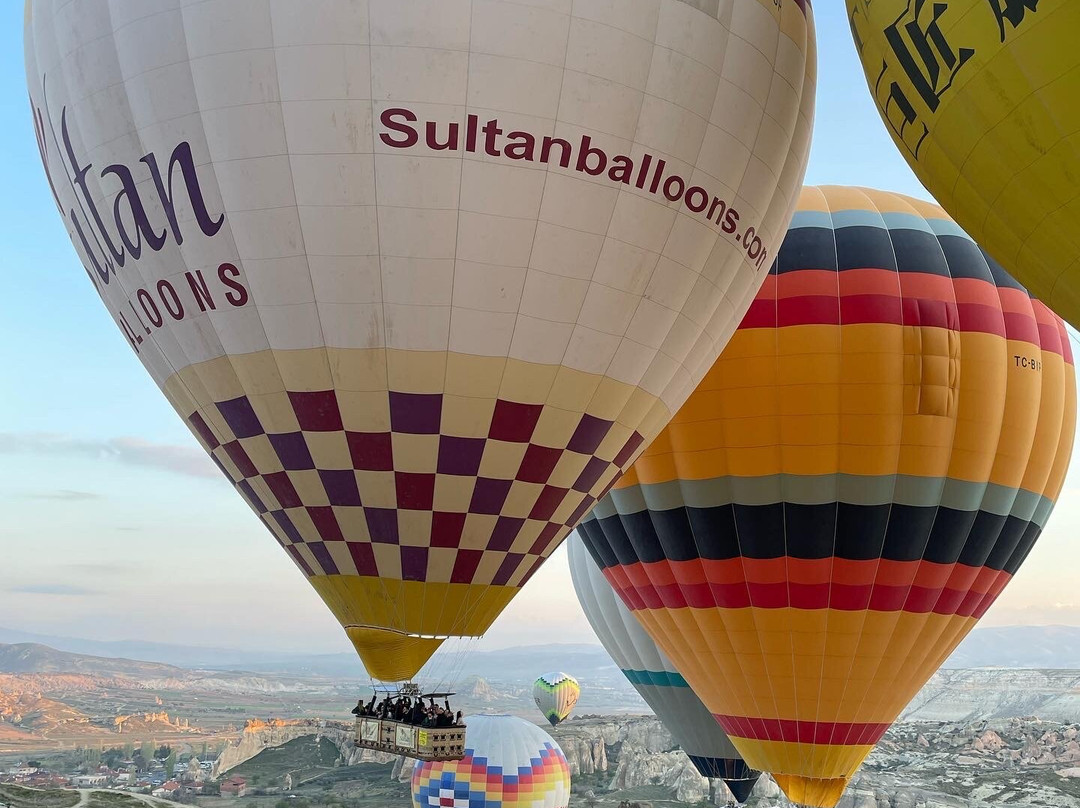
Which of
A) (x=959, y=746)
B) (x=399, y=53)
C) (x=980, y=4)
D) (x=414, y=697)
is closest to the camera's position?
(x=980, y=4)

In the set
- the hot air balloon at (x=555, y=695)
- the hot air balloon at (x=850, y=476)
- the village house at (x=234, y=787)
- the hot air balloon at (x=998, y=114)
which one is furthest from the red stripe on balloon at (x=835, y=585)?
the village house at (x=234, y=787)

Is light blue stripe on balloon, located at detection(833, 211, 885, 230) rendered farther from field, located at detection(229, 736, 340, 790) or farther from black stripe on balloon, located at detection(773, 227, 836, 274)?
field, located at detection(229, 736, 340, 790)

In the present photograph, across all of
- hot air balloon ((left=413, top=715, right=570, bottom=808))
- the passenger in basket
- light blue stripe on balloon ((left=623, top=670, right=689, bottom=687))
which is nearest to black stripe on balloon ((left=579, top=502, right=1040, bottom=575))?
the passenger in basket

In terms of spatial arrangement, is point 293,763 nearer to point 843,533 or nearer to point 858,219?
point 843,533

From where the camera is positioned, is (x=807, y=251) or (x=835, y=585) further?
(x=807, y=251)

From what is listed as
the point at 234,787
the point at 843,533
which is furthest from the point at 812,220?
the point at 234,787

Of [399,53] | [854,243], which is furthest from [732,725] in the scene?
[399,53]

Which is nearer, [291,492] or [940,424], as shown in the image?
[291,492]

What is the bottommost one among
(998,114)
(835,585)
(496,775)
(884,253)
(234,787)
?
(234,787)

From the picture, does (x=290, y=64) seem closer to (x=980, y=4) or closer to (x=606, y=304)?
(x=606, y=304)
